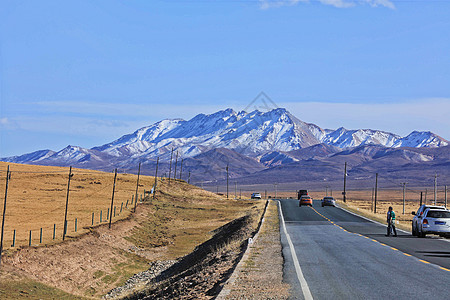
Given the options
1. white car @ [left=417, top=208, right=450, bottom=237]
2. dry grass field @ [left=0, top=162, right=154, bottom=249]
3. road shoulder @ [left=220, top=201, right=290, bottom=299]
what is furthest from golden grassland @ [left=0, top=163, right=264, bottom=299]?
white car @ [left=417, top=208, right=450, bottom=237]

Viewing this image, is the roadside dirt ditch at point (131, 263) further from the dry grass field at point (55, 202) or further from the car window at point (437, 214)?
the car window at point (437, 214)

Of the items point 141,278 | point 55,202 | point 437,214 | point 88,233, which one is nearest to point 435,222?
point 437,214

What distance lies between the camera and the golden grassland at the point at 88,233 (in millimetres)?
31891

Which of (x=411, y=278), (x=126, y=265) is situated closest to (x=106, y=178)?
(x=126, y=265)

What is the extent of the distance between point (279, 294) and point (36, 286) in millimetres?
19639

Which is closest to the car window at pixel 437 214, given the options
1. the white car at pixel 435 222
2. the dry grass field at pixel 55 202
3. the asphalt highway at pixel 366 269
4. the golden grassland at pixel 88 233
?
the white car at pixel 435 222

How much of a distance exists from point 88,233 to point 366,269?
94.6ft

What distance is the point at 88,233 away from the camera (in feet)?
141

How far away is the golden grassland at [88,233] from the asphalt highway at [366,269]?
13234 millimetres

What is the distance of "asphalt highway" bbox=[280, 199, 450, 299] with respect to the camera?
13961 millimetres

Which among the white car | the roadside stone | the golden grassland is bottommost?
the roadside stone

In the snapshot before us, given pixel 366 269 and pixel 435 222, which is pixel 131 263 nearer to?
pixel 435 222

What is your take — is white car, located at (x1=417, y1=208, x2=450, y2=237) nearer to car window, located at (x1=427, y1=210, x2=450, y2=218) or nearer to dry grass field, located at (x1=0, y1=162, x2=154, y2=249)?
car window, located at (x1=427, y1=210, x2=450, y2=218)

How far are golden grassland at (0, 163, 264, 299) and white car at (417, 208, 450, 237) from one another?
18.4 m
